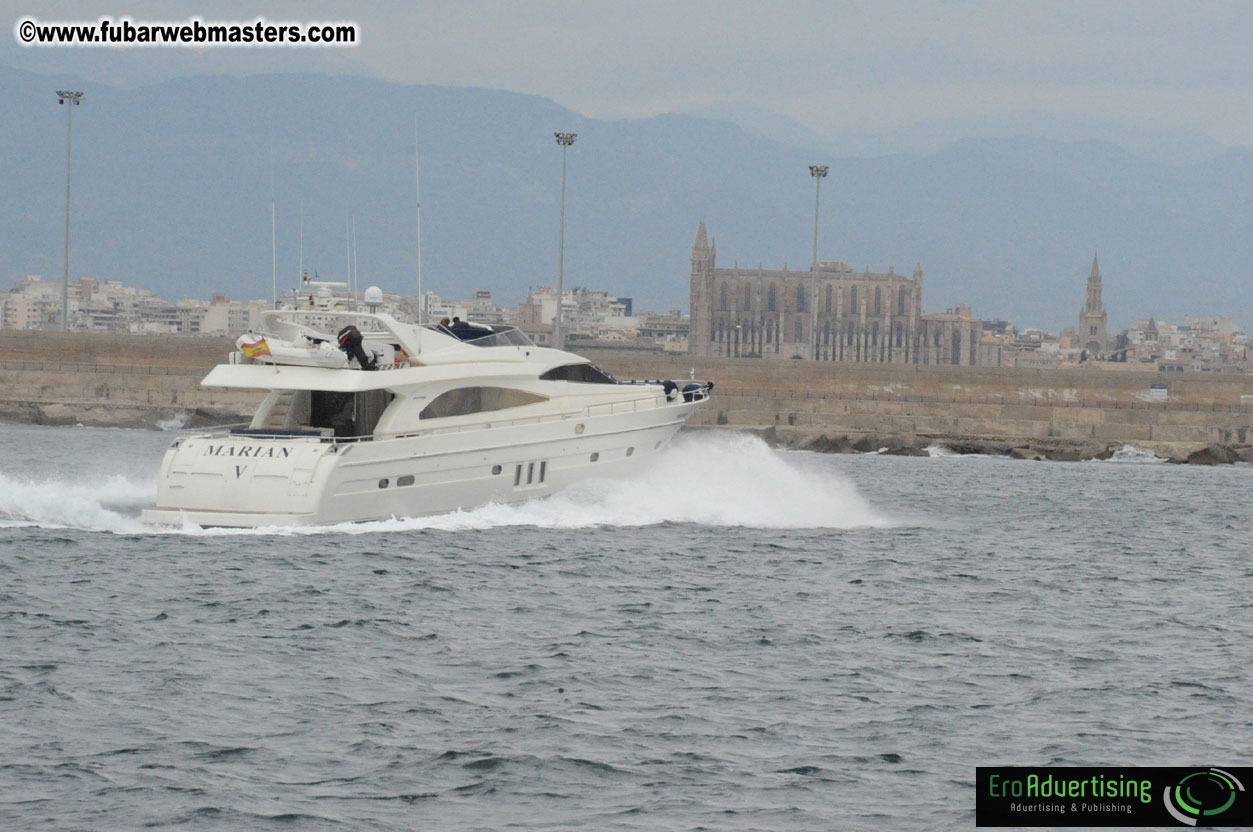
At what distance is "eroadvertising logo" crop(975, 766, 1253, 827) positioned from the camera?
11.3 meters

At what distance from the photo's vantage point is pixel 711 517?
27844 mm

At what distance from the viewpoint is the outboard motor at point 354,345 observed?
23.5 metres

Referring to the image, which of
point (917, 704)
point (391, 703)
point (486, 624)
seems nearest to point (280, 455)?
point (486, 624)

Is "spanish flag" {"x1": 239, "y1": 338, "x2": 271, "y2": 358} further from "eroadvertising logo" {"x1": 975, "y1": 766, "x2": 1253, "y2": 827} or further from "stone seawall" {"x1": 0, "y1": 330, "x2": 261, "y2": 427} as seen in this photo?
"stone seawall" {"x1": 0, "y1": 330, "x2": 261, "y2": 427}

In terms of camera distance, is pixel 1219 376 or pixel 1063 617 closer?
pixel 1063 617

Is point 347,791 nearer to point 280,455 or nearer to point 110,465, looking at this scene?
point 280,455

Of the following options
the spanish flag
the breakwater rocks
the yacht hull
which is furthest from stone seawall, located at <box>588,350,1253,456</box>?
the spanish flag

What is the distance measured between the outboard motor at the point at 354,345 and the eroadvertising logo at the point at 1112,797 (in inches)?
524

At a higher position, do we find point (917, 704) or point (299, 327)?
point (299, 327)

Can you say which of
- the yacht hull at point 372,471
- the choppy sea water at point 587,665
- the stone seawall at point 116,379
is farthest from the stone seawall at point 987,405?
the yacht hull at point 372,471

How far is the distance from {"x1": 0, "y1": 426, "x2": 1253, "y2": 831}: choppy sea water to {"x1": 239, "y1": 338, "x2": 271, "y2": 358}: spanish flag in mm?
2851

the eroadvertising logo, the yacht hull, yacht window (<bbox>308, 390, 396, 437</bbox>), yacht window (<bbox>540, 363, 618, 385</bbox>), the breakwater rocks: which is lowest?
the breakwater rocks

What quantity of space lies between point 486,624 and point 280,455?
5.60m

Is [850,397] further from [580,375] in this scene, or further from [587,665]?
[587,665]
